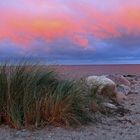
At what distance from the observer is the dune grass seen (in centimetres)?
887

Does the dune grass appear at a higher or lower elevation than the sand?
higher

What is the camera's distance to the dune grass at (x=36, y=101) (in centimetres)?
887

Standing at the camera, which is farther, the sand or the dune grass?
the dune grass

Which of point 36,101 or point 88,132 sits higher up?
point 36,101

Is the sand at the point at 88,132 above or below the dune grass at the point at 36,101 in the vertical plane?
below

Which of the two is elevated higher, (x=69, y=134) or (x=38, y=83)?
(x=38, y=83)

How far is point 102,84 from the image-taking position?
12.8 metres

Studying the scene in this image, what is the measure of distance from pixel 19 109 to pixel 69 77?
1801 mm

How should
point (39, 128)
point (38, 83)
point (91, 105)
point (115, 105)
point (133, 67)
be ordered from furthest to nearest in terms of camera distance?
1. point (133, 67)
2. point (115, 105)
3. point (91, 105)
4. point (38, 83)
5. point (39, 128)

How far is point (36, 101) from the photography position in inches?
350

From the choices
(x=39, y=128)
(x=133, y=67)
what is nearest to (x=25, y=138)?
(x=39, y=128)

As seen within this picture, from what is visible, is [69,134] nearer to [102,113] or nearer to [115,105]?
[102,113]

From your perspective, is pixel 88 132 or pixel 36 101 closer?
pixel 88 132

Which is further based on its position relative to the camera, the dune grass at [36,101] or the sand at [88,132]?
the dune grass at [36,101]
